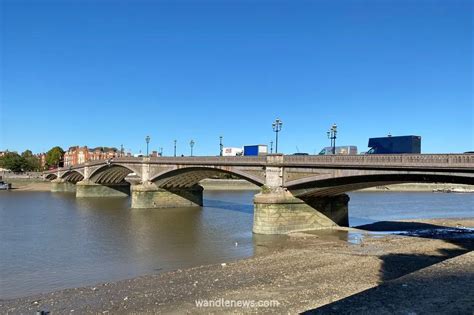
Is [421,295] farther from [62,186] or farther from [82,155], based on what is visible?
[82,155]

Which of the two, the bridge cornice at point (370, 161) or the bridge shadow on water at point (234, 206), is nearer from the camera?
the bridge cornice at point (370, 161)

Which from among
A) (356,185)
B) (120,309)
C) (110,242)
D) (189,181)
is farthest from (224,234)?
(189,181)

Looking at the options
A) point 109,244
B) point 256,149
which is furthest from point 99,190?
point 109,244

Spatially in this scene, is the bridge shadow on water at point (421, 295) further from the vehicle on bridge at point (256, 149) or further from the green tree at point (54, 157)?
the green tree at point (54, 157)

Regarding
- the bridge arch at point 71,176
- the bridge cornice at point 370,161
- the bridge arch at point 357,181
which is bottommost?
the bridge arch at point 71,176

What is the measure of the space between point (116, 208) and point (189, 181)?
32.6 feet

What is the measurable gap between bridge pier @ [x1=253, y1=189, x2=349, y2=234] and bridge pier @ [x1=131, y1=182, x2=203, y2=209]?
2462cm

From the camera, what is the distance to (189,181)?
186 feet

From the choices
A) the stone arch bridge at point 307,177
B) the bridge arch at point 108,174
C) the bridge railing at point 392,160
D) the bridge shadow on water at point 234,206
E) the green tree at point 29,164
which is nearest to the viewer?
the bridge railing at point 392,160

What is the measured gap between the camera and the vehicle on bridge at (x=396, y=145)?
33094mm

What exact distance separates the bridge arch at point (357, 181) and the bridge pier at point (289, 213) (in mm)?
740

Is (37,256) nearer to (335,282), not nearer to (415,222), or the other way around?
(335,282)

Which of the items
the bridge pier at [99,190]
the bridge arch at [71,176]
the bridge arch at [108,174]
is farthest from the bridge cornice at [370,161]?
the bridge arch at [71,176]

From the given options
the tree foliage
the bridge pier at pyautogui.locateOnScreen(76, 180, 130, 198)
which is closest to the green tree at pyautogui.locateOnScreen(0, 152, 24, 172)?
the tree foliage
